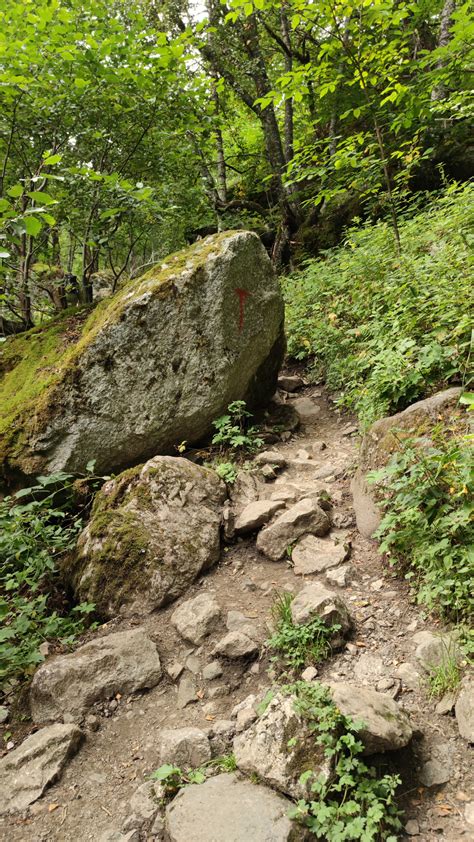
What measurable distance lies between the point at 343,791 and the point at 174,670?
1638mm

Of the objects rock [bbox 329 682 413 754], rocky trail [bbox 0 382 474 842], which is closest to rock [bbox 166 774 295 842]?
rocky trail [bbox 0 382 474 842]

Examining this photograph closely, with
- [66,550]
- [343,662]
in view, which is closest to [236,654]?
[343,662]

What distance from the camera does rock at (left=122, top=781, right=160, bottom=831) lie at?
96.3 inches

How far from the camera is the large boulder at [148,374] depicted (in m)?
5.14

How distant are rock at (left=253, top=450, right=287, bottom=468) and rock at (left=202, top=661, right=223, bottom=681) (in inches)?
90.9

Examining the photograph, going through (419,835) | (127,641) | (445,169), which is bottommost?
(419,835)

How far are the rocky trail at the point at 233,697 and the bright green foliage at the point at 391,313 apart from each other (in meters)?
1.18

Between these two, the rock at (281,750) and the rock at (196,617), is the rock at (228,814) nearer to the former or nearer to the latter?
the rock at (281,750)

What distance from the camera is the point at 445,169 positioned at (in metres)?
9.71

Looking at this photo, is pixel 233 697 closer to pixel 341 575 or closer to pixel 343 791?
pixel 343 791

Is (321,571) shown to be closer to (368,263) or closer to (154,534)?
(154,534)

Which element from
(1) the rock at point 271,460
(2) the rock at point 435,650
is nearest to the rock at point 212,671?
(2) the rock at point 435,650

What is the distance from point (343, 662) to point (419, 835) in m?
0.96

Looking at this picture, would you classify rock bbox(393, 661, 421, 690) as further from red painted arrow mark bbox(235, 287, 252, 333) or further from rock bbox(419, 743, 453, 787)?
red painted arrow mark bbox(235, 287, 252, 333)
